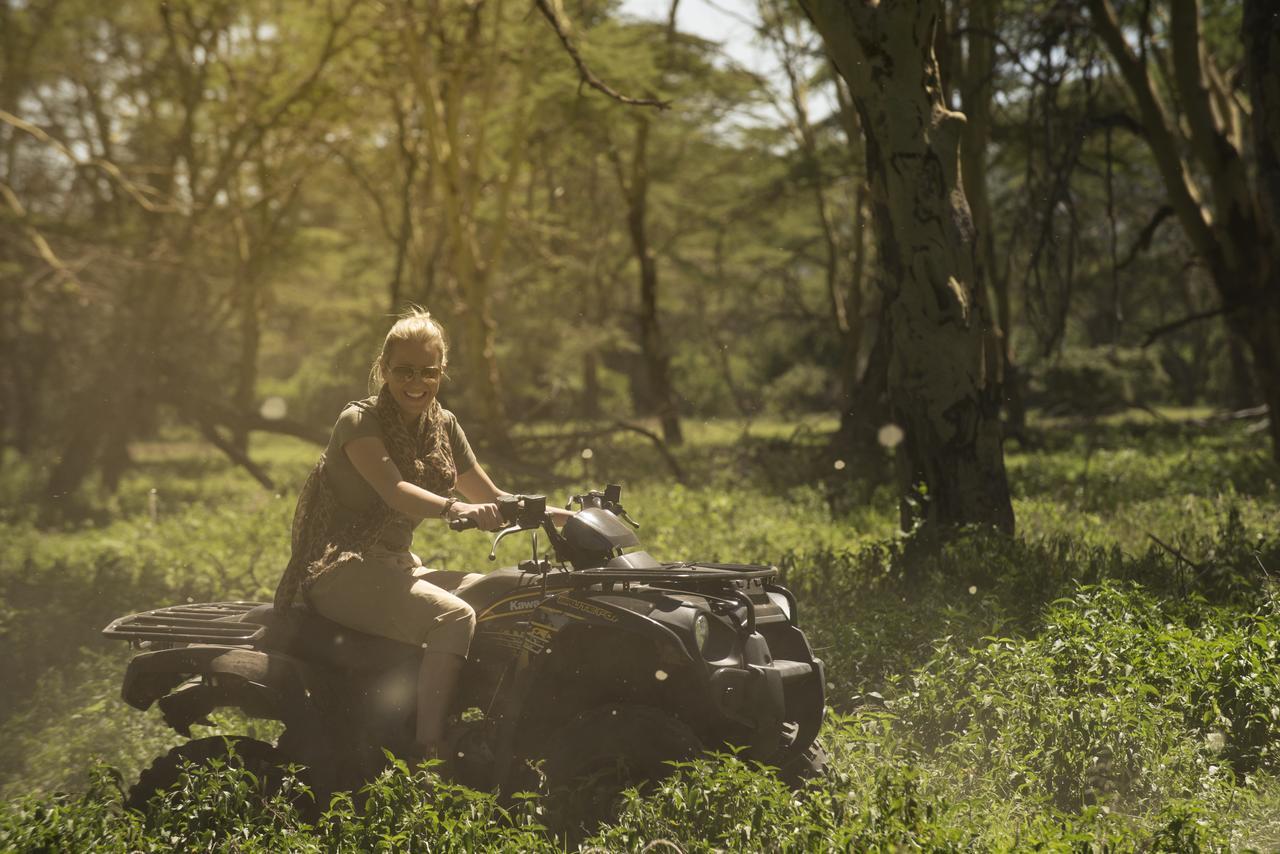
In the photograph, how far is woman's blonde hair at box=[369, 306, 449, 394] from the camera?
4582 mm

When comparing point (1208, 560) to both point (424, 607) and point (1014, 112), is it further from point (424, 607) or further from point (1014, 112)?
point (1014, 112)

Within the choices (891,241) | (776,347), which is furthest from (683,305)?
(891,241)

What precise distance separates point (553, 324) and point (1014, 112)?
48.2 feet

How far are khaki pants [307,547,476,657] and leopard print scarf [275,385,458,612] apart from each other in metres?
0.06

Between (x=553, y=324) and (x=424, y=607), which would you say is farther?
(x=553, y=324)

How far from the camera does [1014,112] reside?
72.3 ft

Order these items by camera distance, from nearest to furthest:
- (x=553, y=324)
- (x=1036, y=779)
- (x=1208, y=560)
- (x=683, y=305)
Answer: (x=1036, y=779)
(x=1208, y=560)
(x=553, y=324)
(x=683, y=305)

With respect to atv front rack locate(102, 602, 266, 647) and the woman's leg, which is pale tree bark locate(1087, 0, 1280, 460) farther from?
atv front rack locate(102, 602, 266, 647)

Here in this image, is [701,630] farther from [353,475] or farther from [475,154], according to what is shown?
[475,154]

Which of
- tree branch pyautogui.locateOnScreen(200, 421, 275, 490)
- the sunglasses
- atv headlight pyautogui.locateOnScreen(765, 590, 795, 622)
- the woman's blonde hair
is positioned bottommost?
tree branch pyautogui.locateOnScreen(200, 421, 275, 490)

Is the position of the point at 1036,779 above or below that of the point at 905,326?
below

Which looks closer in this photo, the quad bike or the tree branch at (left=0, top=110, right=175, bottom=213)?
the quad bike

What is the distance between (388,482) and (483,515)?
0.50 meters

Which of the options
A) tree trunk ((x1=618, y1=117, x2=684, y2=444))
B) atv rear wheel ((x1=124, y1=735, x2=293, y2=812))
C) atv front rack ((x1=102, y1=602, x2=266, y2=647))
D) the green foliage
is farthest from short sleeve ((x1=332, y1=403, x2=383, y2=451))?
the green foliage
